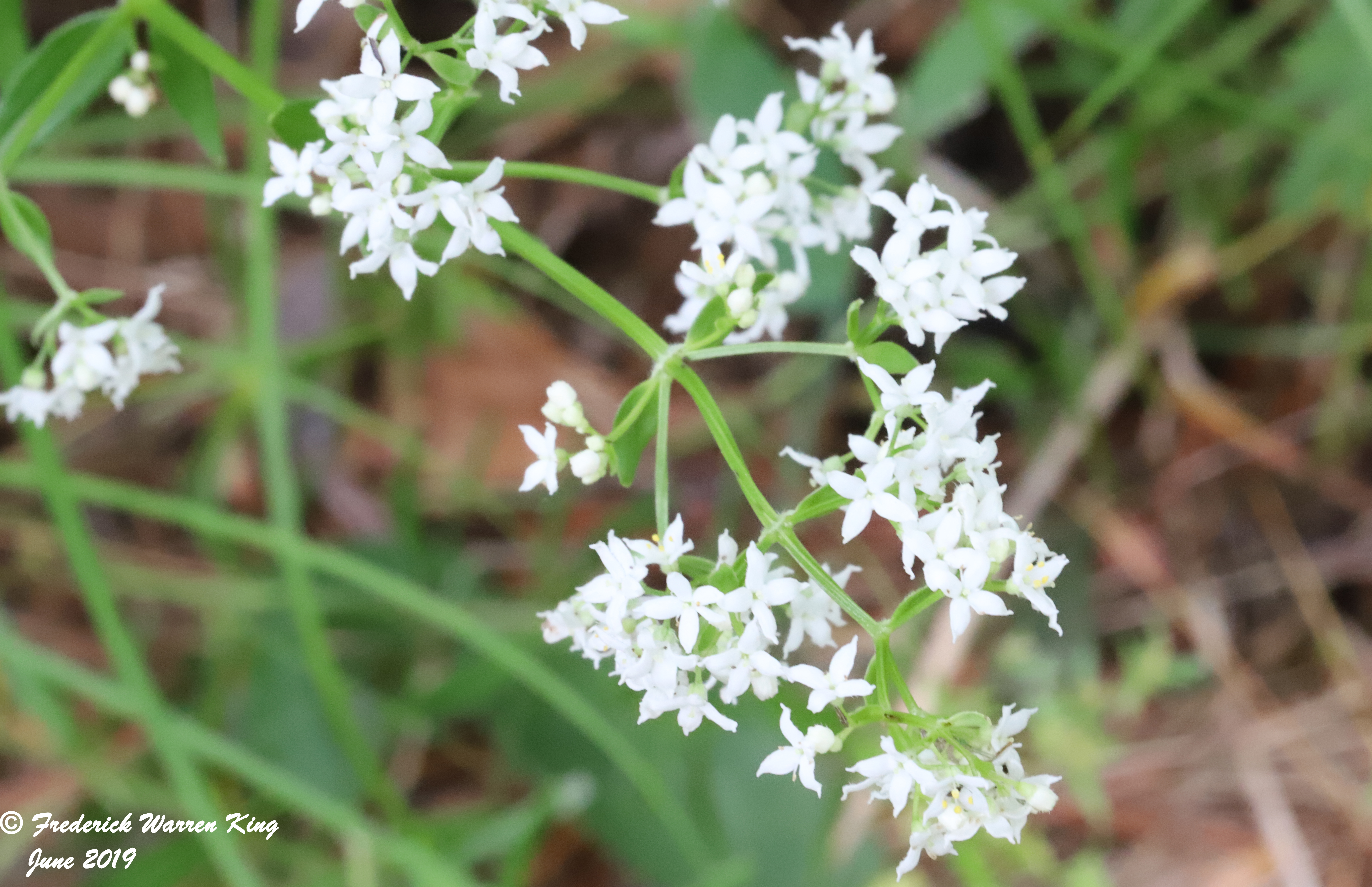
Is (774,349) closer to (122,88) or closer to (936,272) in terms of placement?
(936,272)

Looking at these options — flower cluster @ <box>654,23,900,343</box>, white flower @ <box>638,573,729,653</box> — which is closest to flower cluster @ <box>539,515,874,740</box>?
white flower @ <box>638,573,729,653</box>

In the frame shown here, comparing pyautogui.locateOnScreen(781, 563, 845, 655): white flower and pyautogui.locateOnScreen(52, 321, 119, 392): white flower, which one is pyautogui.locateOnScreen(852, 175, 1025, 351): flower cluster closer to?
pyautogui.locateOnScreen(781, 563, 845, 655): white flower

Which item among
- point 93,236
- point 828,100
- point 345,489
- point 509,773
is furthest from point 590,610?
point 93,236

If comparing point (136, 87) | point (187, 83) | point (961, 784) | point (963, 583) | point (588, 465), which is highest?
point (136, 87)

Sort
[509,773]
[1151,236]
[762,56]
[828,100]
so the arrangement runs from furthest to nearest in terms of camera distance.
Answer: [1151,236] → [509,773] → [762,56] → [828,100]

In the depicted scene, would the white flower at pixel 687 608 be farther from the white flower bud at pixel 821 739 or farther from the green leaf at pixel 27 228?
the green leaf at pixel 27 228

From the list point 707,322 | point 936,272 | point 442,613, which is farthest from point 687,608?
point 442,613

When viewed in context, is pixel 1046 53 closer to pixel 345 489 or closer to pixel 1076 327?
pixel 1076 327
